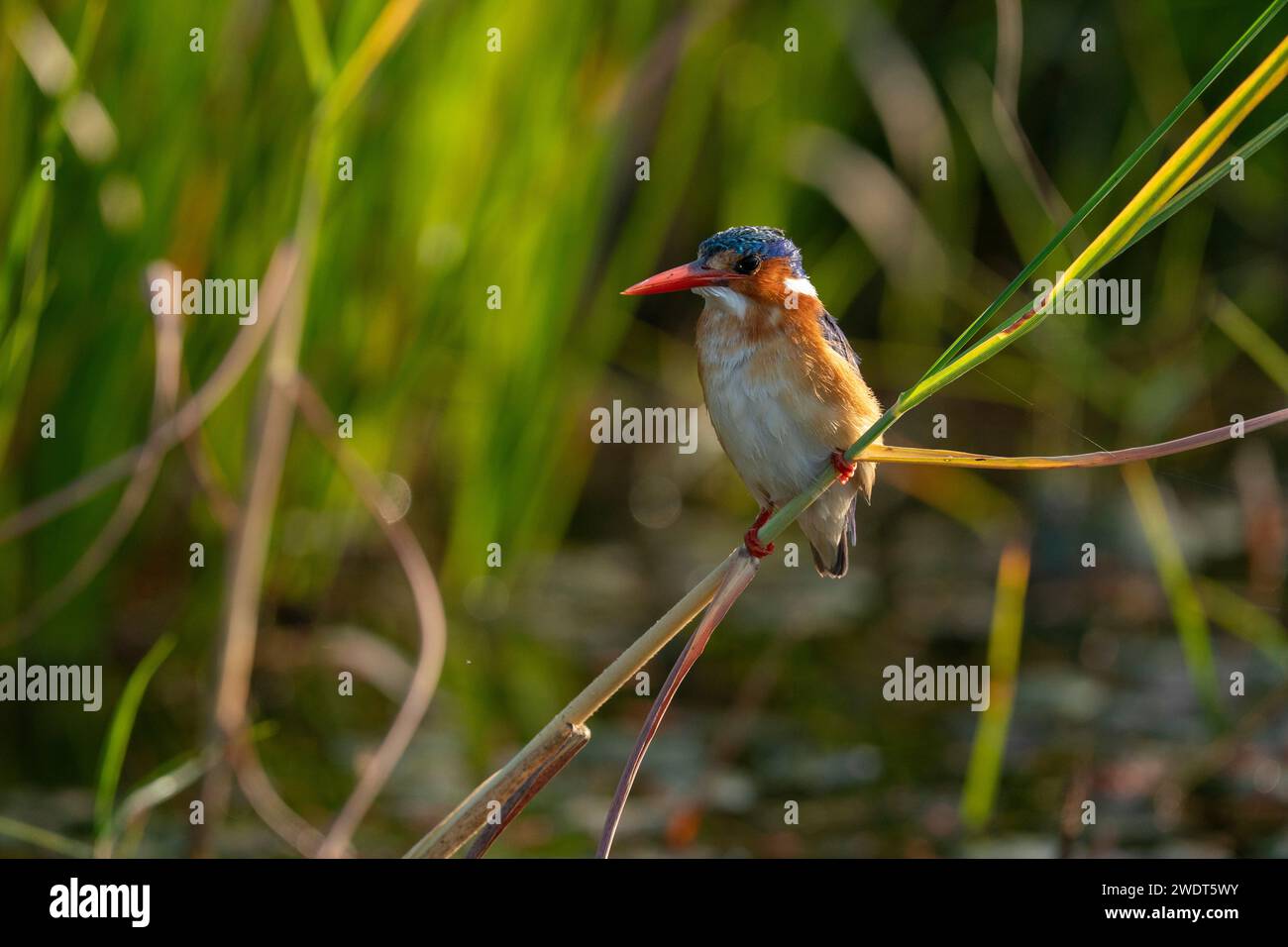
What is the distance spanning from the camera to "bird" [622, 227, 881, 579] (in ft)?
9.68

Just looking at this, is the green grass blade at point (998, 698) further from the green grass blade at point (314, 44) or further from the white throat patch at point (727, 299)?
the green grass blade at point (314, 44)

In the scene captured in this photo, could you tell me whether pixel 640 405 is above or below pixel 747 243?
above

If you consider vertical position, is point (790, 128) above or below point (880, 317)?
above

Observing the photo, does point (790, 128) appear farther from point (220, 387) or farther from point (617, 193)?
point (220, 387)

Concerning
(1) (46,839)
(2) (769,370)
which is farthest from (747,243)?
(1) (46,839)

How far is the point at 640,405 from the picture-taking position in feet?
21.3

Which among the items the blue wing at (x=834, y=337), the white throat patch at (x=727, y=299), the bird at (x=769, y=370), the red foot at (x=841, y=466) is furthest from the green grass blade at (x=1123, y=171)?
the blue wing at (x=834, y=337)

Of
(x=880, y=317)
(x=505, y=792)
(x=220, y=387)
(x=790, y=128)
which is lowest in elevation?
(x=505, y=792)

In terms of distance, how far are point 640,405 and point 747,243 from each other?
3.50 meters

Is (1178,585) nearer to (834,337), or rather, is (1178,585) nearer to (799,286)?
(834,337)

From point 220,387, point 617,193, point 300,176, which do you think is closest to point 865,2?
point 617,193

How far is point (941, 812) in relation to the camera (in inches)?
162

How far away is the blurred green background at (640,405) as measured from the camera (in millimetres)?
4156
